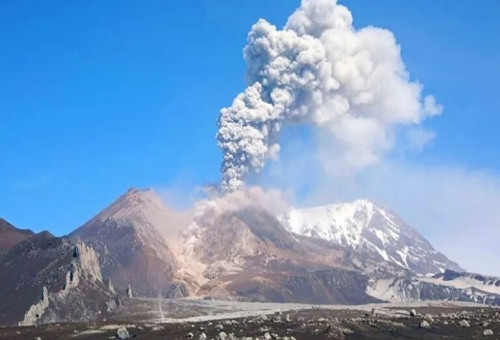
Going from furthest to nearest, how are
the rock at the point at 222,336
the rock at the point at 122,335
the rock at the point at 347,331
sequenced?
the rock at the point at 347,331 < the rock at the point at 122,335 < the rock at the point at 222,336

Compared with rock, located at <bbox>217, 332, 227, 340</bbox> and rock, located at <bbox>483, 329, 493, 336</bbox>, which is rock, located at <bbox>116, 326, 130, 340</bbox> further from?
rock, located at <bbox>483, 329, 493, 336</bbox>

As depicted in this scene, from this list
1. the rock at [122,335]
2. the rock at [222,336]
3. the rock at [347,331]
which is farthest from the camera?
the rock at [347,331]

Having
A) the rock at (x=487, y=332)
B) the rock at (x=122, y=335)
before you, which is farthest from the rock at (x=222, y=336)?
the rock at (x=487, y=332)

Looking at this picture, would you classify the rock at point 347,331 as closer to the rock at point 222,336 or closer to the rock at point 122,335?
the rock at point 222,336

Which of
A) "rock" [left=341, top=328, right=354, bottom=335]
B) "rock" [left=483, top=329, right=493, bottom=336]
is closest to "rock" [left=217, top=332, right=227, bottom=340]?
"rock" [left=341, top=328, right=354, bottom=335]

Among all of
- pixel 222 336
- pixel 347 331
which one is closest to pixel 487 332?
pixel 347 331

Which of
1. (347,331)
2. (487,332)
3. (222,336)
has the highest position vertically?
(347,331)

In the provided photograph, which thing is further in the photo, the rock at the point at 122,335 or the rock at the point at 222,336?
the rock at the point at 122,335

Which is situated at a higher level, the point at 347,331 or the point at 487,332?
the point at 347,331

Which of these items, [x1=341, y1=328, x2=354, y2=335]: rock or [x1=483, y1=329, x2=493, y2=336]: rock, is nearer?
[x1=483, y1=329, x2=493, y2=336]: rock

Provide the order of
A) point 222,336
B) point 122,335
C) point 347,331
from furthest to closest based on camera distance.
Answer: point 347,331, point 122,335, point 222,336

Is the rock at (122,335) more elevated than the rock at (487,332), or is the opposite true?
the rock at (122,335)

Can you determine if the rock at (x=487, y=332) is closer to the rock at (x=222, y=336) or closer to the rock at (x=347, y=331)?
the rock at (x=347, y=331)

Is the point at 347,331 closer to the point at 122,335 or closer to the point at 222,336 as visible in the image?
the point at 222,336
